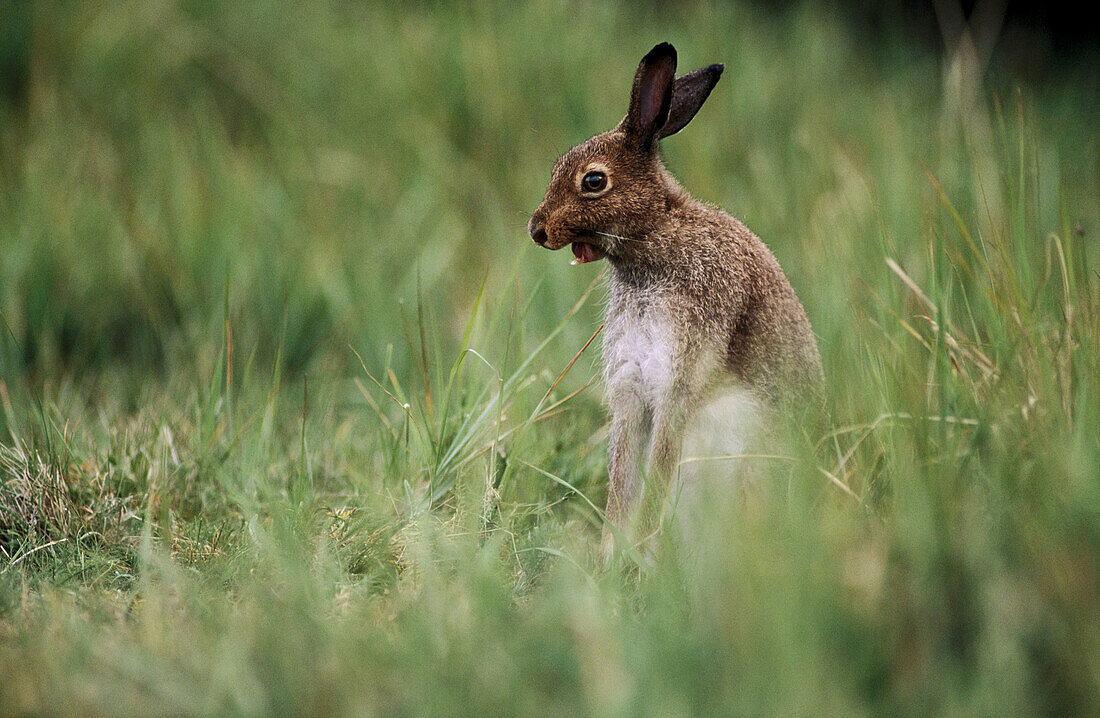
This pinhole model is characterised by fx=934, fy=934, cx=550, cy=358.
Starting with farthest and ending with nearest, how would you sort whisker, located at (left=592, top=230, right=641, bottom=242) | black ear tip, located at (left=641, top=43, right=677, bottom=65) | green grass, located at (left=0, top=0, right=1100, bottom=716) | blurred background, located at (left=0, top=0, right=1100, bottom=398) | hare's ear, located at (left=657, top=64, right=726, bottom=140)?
blurred background, located at (left=0, top=0, right=1100, bottom=398) → hare's ear, located at (left=657, top=64, right=726, bottom=140) → whisker, located at (left=592, top=230, right=641, bottom=242) → black ear tip, located at (left=641, top=43, right=677, bottom=65) → green grass, located at (left=0, top=0, right=1100, bottom=716)

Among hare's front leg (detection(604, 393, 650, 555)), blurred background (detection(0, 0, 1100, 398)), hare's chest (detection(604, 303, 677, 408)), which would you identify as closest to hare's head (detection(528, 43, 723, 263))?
hare's chest (detection(604, 303, 677, 408))

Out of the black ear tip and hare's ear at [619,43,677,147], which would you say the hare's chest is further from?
the black ear tip

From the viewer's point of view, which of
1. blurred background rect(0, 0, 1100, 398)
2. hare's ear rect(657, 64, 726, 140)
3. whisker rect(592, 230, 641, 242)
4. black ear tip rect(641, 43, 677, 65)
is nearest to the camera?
black ear tip rect(641, 43, 677, 65)

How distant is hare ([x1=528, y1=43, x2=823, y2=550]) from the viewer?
8.09 feet

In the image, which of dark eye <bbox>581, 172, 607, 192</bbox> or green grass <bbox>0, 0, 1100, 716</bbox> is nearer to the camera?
green grass <bbox>0, 0, 1100, 716</bbox>

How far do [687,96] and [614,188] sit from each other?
1.26ft

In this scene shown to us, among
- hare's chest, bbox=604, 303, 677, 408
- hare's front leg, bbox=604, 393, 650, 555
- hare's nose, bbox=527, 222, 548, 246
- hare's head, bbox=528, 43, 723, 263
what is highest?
hare's head, bbox=528, 43, 723, 263

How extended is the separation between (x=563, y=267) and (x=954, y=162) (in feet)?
6.21

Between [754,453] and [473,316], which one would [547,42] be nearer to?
[473,316]

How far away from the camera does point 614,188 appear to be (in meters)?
2.61

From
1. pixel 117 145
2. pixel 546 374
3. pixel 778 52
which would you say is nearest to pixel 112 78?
pixel 117 145

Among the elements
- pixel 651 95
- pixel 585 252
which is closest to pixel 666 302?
pixel 585 252

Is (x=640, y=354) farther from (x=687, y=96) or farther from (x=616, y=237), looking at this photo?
(x=687, y=96)

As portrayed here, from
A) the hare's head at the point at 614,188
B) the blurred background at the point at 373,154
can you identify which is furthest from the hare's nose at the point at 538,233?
the blurred background at the point at 373,154
